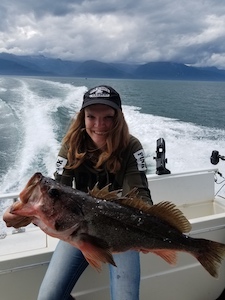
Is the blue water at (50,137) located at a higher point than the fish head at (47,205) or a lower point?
lower

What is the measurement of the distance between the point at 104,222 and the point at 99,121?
93cm

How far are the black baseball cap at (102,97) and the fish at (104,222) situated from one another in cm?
74

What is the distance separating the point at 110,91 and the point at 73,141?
47cm

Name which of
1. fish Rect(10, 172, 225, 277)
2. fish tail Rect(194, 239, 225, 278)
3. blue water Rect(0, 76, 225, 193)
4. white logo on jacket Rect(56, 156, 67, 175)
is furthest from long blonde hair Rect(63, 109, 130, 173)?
blue water Rect(0, 76, 225, 193)

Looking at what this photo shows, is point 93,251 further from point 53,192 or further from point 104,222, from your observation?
point 53,192

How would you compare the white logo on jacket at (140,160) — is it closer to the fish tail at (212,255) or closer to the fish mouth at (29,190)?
the fish tail at (212,255)

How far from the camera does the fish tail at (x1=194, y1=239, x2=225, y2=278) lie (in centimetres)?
148

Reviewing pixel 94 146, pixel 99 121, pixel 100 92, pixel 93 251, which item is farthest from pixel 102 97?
pixel 93 251

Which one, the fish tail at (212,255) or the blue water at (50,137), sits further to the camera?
the blue water at (50,137)

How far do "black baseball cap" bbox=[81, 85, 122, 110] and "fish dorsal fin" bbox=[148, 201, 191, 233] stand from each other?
833mm

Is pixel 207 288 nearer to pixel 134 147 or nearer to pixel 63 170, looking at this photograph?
pixel 134 147

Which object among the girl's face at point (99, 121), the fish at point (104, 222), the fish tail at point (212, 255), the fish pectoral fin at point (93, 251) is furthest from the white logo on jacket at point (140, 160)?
the fish pectoral fin at point (93, 251)

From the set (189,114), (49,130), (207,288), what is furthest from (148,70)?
(207,288)

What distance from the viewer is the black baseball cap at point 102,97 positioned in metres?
2.05
